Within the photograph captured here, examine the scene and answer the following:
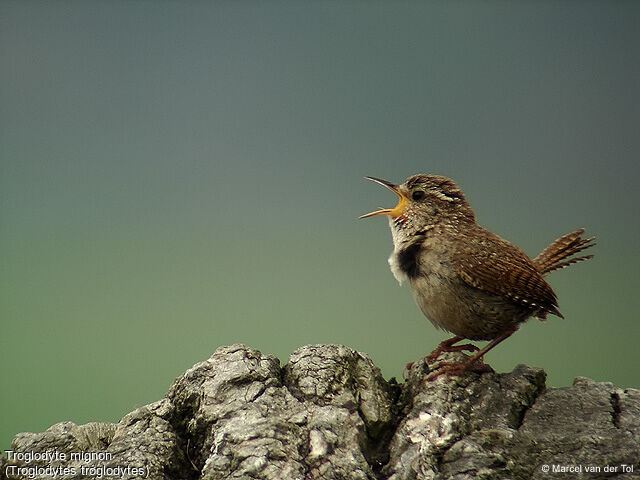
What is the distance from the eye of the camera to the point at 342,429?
3.74 metres

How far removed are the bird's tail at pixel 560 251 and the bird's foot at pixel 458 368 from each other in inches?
45.0

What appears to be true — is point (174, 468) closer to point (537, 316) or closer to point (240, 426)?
point (240, 426)

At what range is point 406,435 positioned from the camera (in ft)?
12.4

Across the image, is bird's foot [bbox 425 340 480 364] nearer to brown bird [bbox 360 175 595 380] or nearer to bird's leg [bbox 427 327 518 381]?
brown bird [bbox 360 175 595 380]

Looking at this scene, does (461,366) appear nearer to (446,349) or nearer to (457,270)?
(446,349)

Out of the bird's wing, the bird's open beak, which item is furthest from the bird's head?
the bird's wing

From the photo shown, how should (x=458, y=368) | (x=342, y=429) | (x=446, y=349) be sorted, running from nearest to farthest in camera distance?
(x=342, y=429) < (x=458, y=368) < (x=446, y=349)

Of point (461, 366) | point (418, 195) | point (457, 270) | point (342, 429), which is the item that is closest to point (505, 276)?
point (457, 270)

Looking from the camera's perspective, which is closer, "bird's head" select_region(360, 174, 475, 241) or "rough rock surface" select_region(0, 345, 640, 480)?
"rough rock surface" select_region(0, 345, 640, 480)

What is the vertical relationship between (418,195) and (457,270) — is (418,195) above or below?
above

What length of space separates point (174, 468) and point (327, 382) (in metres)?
1.04

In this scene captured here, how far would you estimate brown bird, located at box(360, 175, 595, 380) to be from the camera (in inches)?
166

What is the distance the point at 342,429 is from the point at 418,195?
5.91 feet

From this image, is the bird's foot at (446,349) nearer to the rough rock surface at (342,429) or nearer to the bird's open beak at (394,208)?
the rough rock surface at (342,429)
